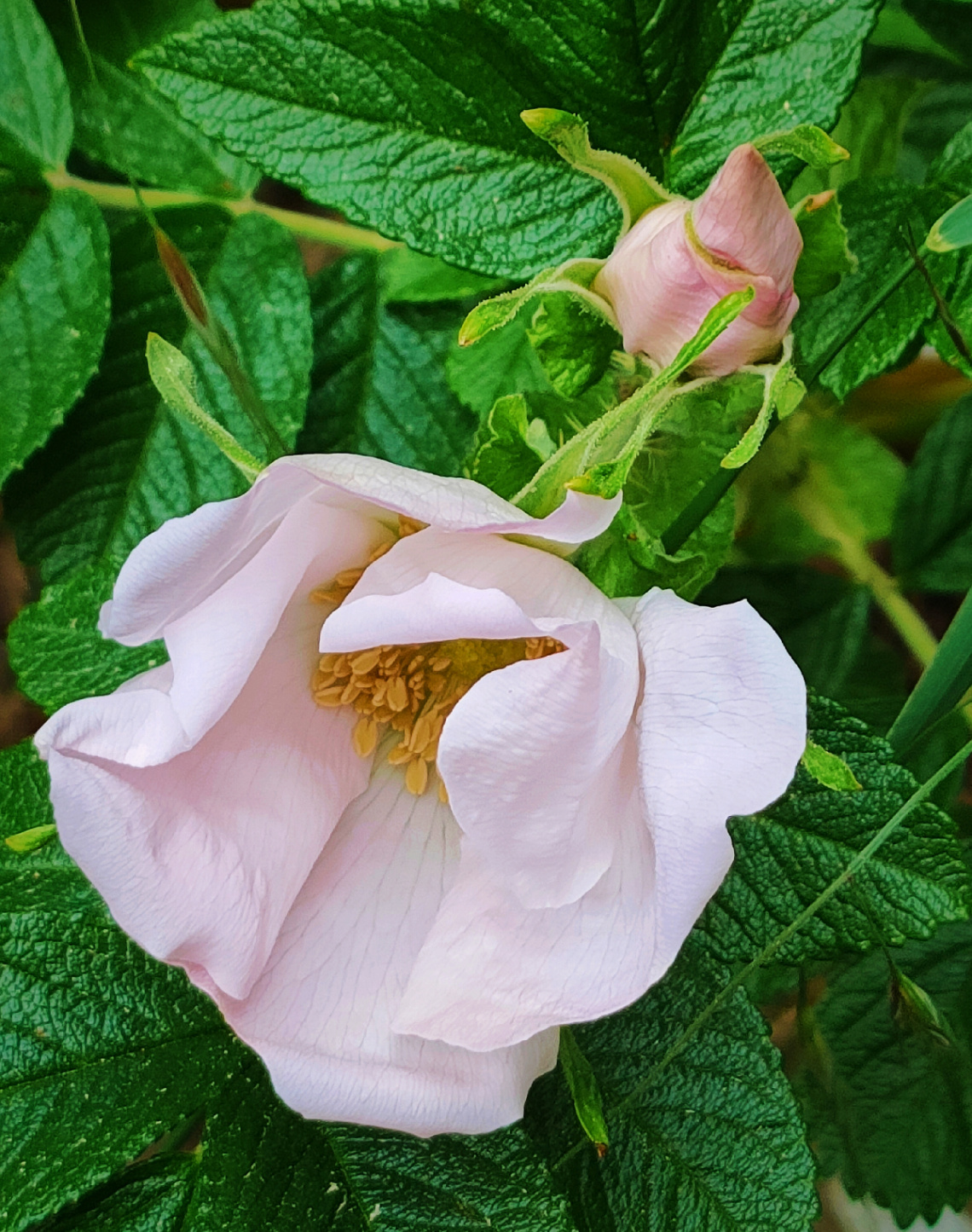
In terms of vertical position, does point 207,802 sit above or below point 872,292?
below

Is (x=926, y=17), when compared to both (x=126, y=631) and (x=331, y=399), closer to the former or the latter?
(x=331, y=399)

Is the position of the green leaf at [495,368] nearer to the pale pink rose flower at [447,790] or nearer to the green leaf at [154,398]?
the green leaf at [154,398]

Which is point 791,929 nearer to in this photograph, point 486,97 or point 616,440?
point 616,440

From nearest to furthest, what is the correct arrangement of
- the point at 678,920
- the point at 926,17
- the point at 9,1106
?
the point at 678,920
the point at 9,1106
the point at 926,17

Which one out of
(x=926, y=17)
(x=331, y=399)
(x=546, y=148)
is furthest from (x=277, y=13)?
(x=926, y=17)

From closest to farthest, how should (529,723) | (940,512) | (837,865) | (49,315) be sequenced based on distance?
(529,723) < (837,865) < (49,315) < (940,512)

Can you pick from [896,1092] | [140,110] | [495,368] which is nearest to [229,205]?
[140,110]
